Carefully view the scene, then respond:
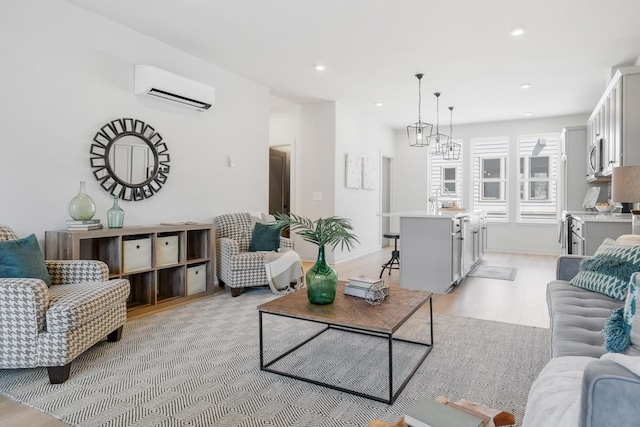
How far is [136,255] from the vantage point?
3504mm

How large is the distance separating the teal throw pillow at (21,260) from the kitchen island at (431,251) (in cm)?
323

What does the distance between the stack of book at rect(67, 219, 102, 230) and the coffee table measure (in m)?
1.79

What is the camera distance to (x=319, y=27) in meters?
3.74

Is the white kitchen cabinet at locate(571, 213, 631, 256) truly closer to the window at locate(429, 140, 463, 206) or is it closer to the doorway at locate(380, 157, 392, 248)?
the window at locate(429, 140, 463, 206)

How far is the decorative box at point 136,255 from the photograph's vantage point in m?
3.42

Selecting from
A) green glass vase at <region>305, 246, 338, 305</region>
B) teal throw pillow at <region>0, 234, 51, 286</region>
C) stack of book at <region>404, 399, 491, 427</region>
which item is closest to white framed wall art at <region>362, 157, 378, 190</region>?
green glass vase at <region>305, 246, 338, 305</region>

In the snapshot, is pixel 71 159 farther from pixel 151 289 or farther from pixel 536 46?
pixel 536 46

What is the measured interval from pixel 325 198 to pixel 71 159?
3.80 m

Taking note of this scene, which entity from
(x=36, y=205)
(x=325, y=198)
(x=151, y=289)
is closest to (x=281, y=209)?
(x=325, y=198)

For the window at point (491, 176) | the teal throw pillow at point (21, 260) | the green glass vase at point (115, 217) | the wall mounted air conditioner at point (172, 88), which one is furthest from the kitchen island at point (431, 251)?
the window at point (491, 176)

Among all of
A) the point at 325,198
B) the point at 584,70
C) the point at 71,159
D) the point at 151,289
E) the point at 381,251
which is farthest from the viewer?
the point at 381,251

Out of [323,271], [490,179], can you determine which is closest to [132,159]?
[323,271]

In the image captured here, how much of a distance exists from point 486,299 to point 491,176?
4.88 meters

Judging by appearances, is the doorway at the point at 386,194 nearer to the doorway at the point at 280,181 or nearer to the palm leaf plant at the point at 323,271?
the doorway at the point at 280,181
